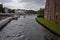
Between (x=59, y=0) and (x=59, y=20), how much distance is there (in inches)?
265

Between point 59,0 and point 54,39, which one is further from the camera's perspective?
point 59,0

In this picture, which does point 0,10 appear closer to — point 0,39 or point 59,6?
point 59,6

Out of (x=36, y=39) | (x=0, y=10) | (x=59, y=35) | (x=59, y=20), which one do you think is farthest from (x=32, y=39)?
(x=0, y=10)

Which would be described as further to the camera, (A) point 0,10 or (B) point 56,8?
(A) point 0,10

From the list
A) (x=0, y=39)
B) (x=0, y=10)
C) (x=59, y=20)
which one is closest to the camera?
(x=0, y=39)

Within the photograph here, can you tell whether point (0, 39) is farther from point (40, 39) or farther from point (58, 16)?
point (58, 16)

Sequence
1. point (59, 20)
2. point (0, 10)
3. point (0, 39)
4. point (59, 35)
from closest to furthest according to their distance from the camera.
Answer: point (0, 39) → point (59, 35) → point (59, 20) → point (0, 10)

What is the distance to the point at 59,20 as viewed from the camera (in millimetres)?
43375

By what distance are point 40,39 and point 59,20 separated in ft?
78.8

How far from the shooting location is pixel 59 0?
4781 centimetres

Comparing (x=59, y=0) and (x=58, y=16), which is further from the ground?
(x=59, y=0)

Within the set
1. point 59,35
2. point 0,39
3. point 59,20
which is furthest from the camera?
point 59,20

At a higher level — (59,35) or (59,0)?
(59,0)

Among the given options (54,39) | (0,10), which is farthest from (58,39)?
(0,10)
